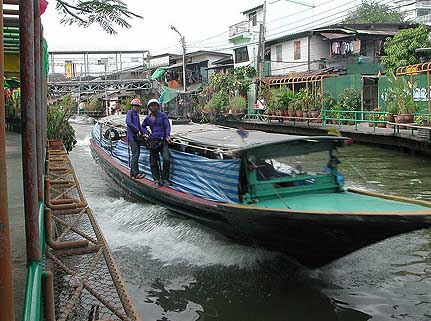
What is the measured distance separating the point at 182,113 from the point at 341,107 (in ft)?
51.5

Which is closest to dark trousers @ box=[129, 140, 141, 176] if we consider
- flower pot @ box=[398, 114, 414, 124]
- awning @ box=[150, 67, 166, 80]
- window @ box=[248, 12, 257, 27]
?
flower pot @ box=[398, 114, 414, 124]

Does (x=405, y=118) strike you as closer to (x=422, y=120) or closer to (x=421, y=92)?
(x=422, y=120)

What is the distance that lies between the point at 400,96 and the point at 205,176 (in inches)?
490

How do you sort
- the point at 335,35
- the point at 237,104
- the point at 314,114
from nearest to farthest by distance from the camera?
the point at 314,114 < the point at 335,35 < the point at 237,104

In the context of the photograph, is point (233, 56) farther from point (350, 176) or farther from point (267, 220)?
point (267, 220)

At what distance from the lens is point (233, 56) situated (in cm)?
3906

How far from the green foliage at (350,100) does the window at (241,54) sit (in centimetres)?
1679

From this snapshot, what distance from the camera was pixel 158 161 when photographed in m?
8.41

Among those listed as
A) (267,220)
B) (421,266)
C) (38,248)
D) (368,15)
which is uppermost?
(368,15)

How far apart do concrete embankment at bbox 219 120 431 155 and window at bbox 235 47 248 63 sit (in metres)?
12.9

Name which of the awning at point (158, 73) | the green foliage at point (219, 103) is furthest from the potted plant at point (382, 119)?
the awning at point (158, 73)

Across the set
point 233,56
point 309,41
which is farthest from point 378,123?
point 233,56

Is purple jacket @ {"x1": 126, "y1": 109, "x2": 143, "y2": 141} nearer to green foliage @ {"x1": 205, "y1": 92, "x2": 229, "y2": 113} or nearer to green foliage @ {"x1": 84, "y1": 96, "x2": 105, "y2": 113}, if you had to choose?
green foliage @ {"x1": 205, "y1": 92, "x2": 229, "y2": 113}

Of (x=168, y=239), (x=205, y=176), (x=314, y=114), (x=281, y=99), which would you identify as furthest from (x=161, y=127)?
(x=281, y=99)
